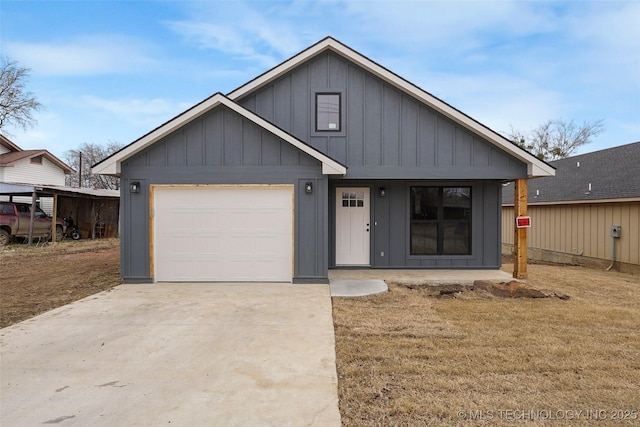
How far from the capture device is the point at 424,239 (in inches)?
376

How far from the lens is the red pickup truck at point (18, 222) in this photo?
14.5m

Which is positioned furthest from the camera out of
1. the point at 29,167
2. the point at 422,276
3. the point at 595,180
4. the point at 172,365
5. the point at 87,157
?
the point at 87,157

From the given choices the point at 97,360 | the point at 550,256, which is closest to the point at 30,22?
the point at 97,360

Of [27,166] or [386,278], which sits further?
[27,166]

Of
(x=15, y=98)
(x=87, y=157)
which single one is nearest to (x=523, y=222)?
(x=15, y=98)

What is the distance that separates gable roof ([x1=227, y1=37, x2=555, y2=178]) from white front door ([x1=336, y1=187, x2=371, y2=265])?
2.58 meters

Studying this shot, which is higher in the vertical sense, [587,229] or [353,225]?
[353,225]

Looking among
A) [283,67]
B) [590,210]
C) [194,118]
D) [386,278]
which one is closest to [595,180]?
[590,210]

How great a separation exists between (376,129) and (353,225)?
2441 mm

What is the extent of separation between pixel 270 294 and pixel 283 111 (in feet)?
14.5

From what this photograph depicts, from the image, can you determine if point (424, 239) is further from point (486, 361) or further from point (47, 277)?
point (47, 277)

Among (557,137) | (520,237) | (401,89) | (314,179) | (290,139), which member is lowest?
(520,237)

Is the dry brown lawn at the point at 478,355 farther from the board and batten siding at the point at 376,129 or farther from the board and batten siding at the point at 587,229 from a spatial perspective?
the board and batten siding at the point at 587,229

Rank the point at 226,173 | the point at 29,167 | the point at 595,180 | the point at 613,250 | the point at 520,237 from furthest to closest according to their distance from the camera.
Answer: the point at 29,167 → the point at 595,180 → the point at 613,250 → the point at 520,237 → the point at 226,173
